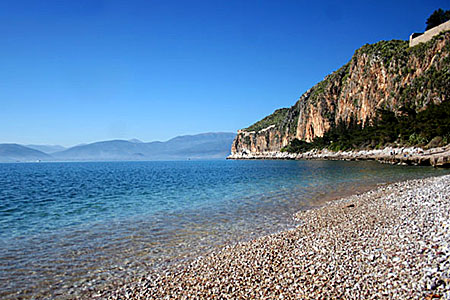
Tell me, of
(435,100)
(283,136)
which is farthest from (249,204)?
(283,136)

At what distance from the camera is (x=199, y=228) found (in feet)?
41.6

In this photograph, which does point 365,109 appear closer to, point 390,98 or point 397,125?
point 390,98

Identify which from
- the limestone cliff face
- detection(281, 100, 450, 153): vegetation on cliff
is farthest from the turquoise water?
the limestone cliff face

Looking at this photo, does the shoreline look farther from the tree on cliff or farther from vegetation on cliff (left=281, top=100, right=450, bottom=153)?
the tree on cliff

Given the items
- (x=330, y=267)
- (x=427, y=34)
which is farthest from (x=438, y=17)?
(x=330, y=267)

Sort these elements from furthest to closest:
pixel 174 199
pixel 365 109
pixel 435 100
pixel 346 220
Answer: pixel 365 109 < pixel 435 100 < pixel 174 199 < pixel 346 220

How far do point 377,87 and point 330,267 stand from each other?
88942mm

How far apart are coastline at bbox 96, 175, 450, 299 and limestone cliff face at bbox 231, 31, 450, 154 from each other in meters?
61.3

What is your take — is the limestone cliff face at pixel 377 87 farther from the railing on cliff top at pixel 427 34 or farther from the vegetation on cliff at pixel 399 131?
the vegetation on cliff at pixel 399 131

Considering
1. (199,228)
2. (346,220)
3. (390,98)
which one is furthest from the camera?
(390,98)

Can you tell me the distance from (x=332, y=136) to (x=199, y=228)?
9113cm

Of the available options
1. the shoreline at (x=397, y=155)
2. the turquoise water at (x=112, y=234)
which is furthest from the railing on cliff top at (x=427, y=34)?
the turquoise water at (x=112, y=234)

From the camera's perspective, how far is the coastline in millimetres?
5488

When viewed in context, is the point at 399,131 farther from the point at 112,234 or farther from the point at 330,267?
the point at 330,267
